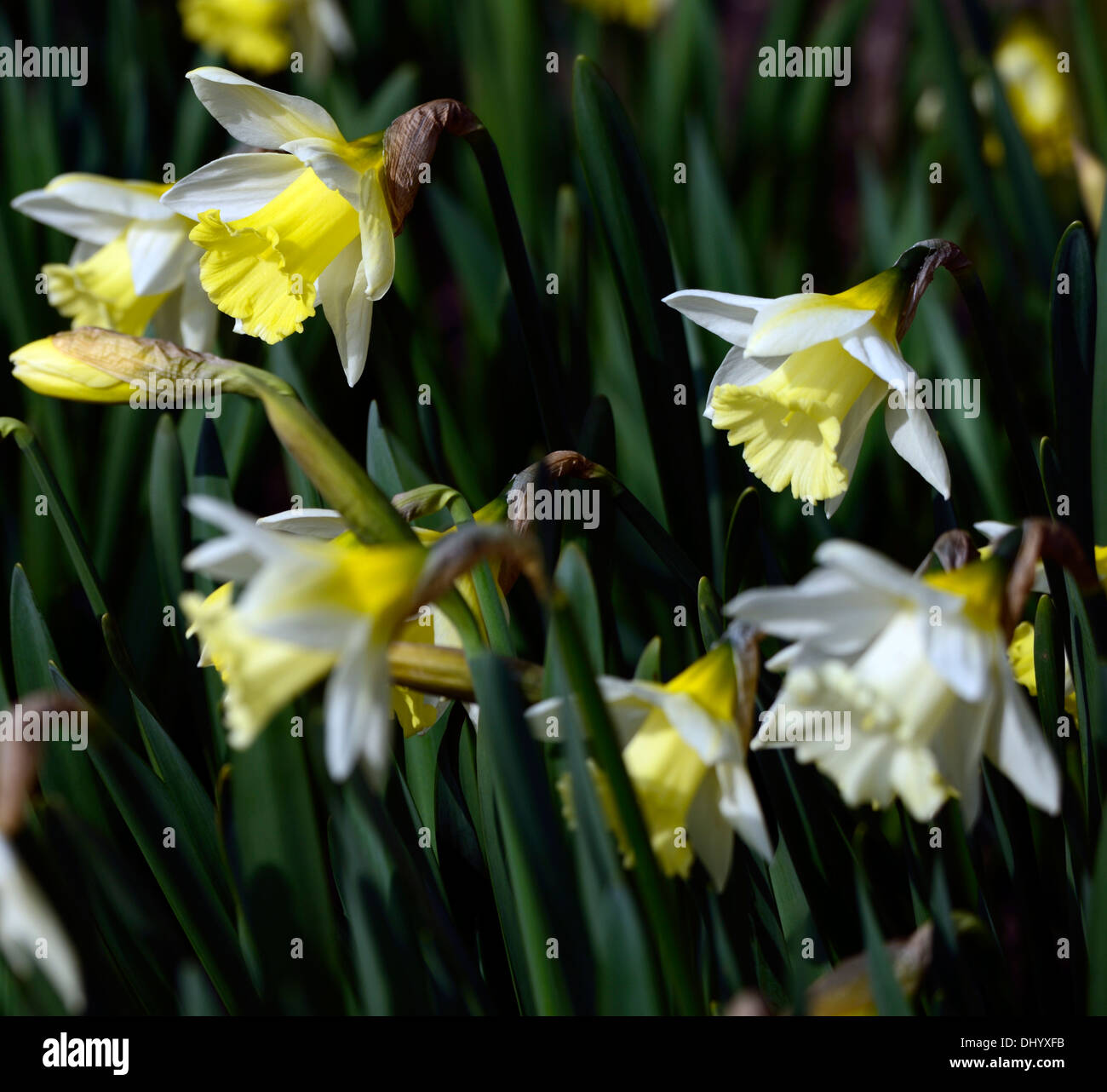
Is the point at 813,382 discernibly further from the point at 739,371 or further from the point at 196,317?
the point at 196,317

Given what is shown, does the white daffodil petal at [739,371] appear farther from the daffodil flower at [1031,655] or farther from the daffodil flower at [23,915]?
the daffodil flower at [23,915]

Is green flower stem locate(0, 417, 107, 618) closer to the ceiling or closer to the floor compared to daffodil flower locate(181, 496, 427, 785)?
closer to the ceiling

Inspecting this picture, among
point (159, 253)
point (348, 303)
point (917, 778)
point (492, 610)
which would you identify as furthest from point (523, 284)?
point (917, 778)

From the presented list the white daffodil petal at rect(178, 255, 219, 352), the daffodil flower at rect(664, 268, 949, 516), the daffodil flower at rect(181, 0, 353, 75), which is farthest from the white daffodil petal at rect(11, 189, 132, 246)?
the daffodil flower at rect(181, 0, 353, 75)

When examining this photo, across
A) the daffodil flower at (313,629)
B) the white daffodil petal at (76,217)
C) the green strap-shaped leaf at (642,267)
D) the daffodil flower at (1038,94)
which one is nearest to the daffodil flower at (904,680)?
the daffodil flower at (313,629)

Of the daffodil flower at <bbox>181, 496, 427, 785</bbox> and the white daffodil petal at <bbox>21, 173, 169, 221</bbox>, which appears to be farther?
the white daffodil petal at <bbox>21, 173, 169, 221</bbox>

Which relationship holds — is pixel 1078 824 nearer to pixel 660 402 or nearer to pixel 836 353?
pixel 836 353

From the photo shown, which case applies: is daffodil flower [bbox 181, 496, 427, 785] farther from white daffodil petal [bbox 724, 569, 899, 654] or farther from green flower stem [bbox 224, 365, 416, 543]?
white daffodil petal [bbox 724, 569, 899, 654]
